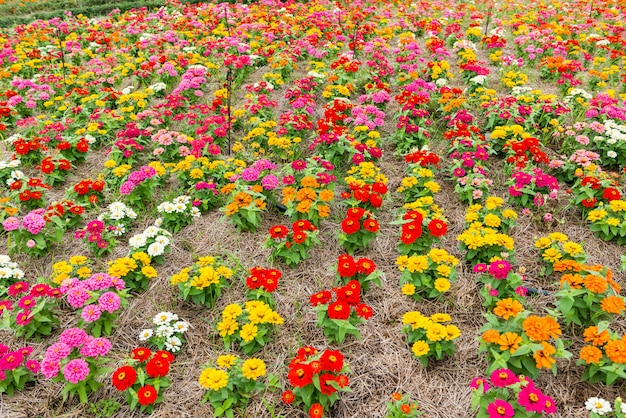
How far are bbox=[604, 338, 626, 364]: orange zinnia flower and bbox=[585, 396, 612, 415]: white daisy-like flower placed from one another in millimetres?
254

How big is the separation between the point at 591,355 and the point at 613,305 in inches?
14.5

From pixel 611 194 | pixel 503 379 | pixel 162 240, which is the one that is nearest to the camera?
pixel 503 379

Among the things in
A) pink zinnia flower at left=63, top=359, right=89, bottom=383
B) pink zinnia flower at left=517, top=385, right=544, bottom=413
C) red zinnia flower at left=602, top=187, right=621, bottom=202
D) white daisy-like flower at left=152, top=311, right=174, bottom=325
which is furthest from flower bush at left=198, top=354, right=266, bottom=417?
red zinnia flower at left=602, top=187, right=621, bottom=202

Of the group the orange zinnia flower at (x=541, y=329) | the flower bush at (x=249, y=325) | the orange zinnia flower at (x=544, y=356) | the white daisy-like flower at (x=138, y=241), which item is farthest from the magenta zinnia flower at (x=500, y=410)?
the white daisy-like flower at (x=138, y=241)

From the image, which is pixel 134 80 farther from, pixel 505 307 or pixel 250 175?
pixel 505 307

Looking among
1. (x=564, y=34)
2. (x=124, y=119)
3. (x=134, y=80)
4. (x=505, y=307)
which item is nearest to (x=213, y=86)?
(x=134, y=80)

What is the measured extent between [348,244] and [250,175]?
119cm

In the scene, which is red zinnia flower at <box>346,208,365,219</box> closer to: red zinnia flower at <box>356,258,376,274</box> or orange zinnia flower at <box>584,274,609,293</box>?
red zinnia flower at <box>356,258,376,274</box>

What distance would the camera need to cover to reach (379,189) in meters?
4.12

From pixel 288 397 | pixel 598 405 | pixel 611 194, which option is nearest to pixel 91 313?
pixel 288 397

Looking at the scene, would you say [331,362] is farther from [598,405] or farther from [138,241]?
[138,241]

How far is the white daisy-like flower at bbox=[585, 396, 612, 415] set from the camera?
8.40ft

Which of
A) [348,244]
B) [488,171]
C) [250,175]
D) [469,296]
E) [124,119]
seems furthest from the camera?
[124,119]

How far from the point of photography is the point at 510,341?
277cm
